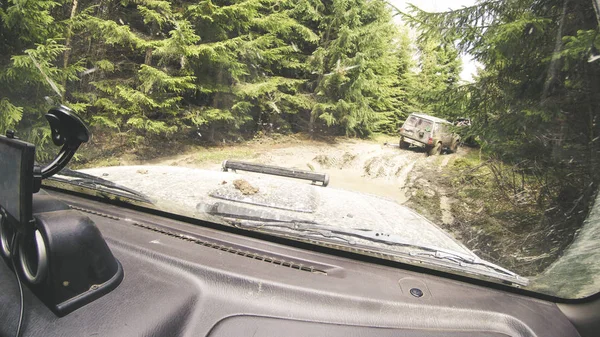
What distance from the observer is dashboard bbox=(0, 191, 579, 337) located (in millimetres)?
1181

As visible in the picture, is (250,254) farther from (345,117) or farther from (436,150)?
(345,117)

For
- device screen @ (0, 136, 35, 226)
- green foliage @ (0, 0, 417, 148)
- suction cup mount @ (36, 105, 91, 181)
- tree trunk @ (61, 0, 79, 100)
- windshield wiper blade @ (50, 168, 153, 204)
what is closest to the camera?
device screen @ (0, 136, 35, 226)

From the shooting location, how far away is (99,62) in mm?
3092

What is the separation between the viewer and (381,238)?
1.83 meters

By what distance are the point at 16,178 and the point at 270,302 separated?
1085mm

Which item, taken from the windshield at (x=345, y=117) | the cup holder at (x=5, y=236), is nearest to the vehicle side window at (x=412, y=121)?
the windshield at (x=345, y=117)

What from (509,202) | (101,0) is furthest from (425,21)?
(101,0)

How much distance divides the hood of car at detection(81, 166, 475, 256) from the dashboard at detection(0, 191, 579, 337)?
0.34m

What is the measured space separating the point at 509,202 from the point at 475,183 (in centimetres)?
20

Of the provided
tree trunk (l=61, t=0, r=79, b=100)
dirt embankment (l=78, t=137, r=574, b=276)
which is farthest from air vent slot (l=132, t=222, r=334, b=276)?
tree trunk (l=61, t=0, r=79, b=100)

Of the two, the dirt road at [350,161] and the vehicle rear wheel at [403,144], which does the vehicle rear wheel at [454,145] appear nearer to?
the dirt road at [350,161]

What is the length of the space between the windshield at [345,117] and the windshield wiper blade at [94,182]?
0.05ft

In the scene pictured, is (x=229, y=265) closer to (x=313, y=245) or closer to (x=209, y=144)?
(x=313, y=245)

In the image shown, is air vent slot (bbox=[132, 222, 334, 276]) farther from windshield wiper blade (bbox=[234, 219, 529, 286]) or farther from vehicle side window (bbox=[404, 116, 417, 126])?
vehicle side window (bbox=[404, 116, 417, 126])
